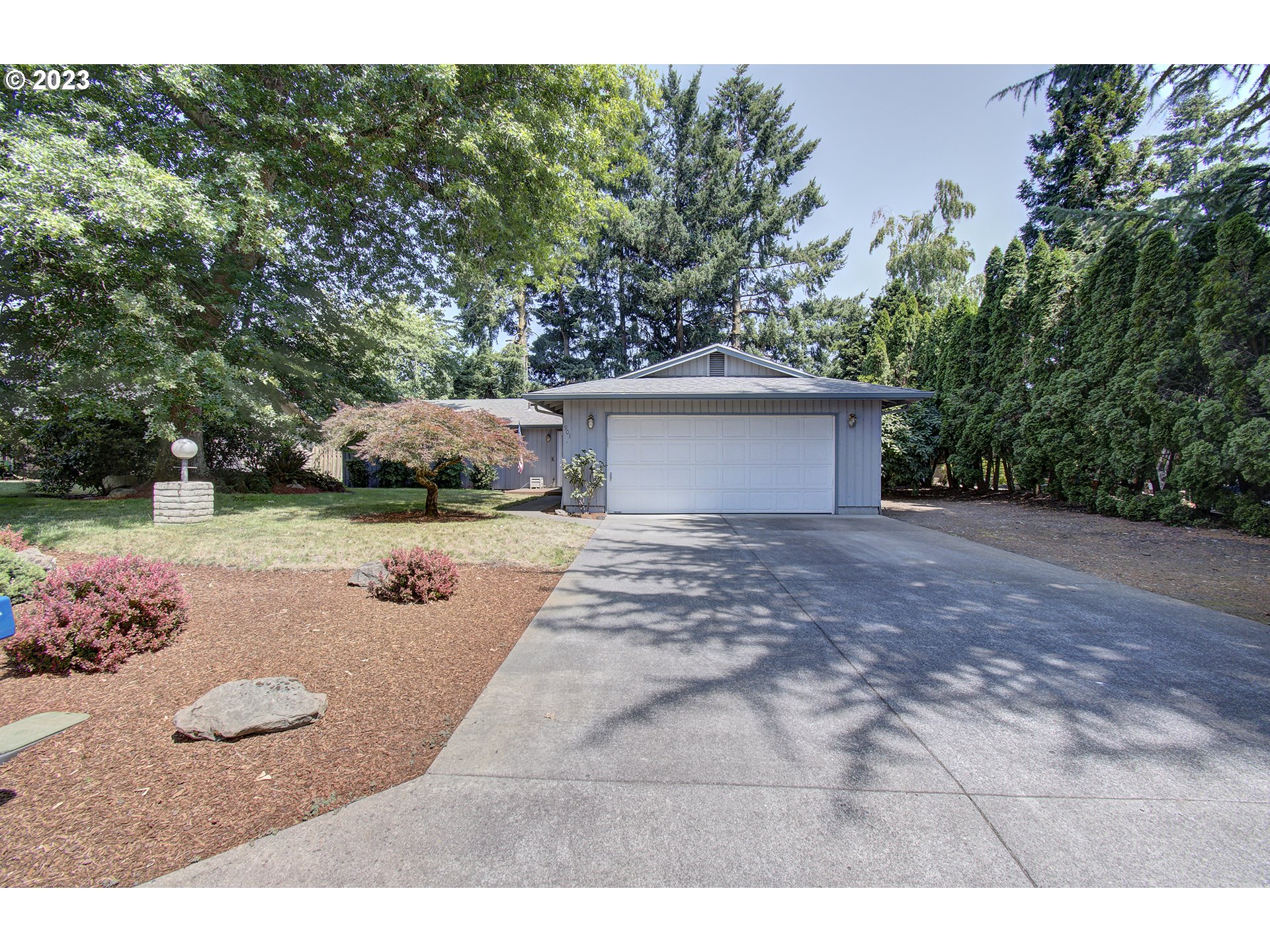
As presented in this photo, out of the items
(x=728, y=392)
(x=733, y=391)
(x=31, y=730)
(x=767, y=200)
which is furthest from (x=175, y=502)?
(x=767, y=200)

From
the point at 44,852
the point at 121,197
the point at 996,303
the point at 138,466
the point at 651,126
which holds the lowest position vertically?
the point at 44,852

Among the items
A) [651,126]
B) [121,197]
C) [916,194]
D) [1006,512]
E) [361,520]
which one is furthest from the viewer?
[916,194]

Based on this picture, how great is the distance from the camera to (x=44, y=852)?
1.83 m

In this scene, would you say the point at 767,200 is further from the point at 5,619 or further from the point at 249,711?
the point at 5,619

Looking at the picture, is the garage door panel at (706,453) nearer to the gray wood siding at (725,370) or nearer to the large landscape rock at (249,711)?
the gray wood siding at (725,370)

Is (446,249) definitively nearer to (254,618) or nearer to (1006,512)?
(254,618)

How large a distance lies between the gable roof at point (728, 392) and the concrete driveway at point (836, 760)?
6556mm

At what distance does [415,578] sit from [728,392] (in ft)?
25.2

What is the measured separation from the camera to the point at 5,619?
6.88 feet

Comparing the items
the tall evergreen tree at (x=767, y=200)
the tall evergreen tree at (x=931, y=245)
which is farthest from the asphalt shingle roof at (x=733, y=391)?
the tall evergreen tree at (x=931, y=245)

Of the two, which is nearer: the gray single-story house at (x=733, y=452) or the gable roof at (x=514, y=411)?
the gray single-story house at (x=733, y=452)

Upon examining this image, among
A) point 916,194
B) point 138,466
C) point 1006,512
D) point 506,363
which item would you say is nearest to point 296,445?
point 138,466

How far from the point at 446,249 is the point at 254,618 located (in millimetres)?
10308

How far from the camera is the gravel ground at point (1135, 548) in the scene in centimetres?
546
